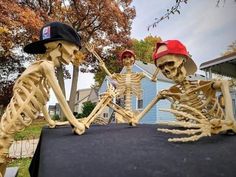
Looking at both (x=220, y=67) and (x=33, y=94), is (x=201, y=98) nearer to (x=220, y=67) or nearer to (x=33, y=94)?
(x=33, y=94)

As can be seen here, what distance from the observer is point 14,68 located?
46.5 feet

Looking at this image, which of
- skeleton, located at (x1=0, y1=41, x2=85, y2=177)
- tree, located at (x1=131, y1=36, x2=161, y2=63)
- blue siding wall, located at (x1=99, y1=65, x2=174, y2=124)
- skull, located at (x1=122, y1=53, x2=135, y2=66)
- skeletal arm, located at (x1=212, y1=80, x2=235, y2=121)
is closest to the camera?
skeletal arm, located at (x1=212, y1=80, x2=235, y2=121)

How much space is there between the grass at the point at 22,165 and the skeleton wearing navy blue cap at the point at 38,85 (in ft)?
11.1

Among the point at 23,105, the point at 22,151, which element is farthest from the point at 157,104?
the point at 23,105

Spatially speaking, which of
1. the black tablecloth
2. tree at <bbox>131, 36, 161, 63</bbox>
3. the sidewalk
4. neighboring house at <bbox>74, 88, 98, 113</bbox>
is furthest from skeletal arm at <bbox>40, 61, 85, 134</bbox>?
neighboring house at <bbox>74, 88, 98, 113</bbox>

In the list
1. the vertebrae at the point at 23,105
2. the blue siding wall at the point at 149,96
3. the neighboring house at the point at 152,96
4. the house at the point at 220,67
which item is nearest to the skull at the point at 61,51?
the vertebrae at the point at 23,105

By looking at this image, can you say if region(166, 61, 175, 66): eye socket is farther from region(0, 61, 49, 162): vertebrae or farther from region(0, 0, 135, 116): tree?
region(0, 0, 135, 116): tree

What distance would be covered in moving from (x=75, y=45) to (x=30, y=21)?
33.8 feet

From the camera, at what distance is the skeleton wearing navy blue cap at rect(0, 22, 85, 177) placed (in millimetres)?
1734

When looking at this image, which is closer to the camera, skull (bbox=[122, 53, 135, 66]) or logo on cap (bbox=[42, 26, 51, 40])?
logo on cap (bbox=[42, 26, 51, 40])

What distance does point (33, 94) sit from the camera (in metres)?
1.82

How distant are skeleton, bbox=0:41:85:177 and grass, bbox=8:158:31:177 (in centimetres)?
336

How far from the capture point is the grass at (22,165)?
4.92 metres

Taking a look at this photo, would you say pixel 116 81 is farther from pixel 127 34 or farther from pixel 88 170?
pixel 127 34
